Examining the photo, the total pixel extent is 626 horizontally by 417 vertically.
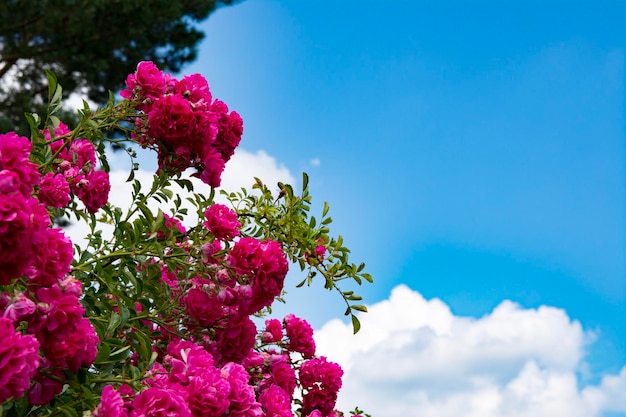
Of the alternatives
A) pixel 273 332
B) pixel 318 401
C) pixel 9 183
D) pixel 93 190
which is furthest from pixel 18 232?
pixel 318 401

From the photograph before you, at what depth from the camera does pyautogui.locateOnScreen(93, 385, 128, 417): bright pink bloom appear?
5.85ft

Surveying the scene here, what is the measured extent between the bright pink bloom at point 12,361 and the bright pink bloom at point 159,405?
31cm

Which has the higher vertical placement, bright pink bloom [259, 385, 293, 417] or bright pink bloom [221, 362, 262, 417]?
bright pink bloom [259, 385, 293, 417]

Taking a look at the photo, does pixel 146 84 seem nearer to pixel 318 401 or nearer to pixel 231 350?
pixel 231 350

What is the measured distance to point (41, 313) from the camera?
1791 millimetres

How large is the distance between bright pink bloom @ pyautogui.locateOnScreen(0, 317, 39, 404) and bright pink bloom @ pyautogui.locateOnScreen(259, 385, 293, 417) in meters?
1.03

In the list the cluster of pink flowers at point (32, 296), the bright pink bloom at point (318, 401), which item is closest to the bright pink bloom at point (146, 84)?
the cluster of pink flowers at point (32, 296)

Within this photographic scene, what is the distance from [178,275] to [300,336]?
61cm

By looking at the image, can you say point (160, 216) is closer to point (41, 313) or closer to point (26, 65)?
point (41, 313)

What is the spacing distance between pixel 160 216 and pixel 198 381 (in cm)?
83

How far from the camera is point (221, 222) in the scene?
2582 mm

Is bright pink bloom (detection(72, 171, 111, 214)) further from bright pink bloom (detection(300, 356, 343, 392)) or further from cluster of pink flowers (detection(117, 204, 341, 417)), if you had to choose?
bright pink bloom (detection(300, 356, 343, 392))

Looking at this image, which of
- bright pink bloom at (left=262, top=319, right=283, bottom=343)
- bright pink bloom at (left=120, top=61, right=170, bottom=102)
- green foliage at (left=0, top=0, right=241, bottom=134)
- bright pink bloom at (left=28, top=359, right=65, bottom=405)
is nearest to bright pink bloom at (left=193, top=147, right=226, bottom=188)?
bright pink bloom at (left=120, top=61, right=170, bottom=102)

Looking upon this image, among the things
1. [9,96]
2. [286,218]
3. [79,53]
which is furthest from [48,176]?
[9,96]
